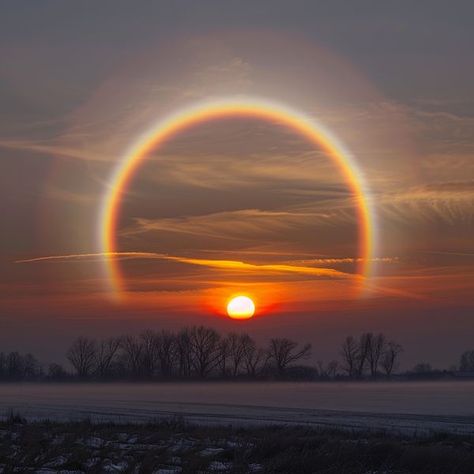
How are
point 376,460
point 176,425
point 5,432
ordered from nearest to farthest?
1. point 376,460
2. point 5,432
3. point 176,425

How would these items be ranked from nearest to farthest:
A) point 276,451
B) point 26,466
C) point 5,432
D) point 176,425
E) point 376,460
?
point 26,466
point 376,460
point 276,451
point 5,432
point 176,425

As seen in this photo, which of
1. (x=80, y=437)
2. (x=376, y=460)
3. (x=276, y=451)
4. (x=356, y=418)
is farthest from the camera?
(x=356, y=418)

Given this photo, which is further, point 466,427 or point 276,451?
point 466,427

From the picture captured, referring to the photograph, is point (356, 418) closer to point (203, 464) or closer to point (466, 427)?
point (466, 427)

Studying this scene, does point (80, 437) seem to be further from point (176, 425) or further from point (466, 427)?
point (466, 427)

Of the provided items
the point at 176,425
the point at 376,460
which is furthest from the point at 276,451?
the point at 176,425

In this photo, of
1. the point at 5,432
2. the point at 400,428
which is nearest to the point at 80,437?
the point at 5,432

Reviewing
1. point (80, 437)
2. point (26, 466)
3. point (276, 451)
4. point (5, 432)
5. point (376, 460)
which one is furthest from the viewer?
point (5, 432)

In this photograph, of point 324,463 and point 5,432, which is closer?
point 324,463
